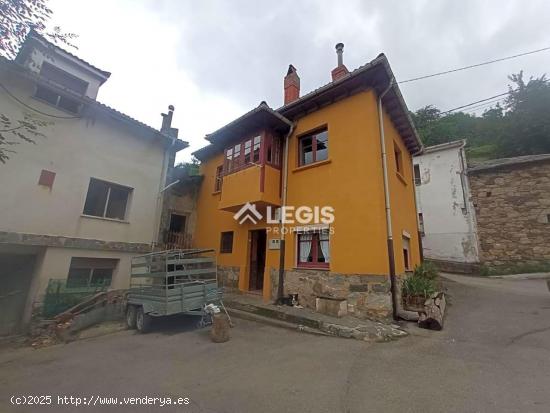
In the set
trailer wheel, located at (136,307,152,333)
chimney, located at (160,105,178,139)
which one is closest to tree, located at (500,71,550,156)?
chimney, located at (160,105,178,139)

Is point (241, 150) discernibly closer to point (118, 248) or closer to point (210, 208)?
point (210, 208)

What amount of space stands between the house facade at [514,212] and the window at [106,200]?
18.9m

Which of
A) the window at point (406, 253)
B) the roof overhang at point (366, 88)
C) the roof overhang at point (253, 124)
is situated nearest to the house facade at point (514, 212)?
the roof overhang at point (366, 88)

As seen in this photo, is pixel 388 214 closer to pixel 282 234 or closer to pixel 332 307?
pixel 332 307

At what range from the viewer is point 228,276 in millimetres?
11094

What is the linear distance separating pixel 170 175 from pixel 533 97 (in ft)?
89.6

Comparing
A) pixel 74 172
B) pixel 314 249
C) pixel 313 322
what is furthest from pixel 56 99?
pixel 313 322

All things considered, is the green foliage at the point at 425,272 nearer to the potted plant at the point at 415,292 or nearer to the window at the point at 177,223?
the potted plant at the point at 415,292

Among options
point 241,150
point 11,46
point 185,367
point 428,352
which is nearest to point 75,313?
point 185,367

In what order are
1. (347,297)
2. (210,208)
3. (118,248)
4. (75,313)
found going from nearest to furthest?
(347,297) < (75,313) < (118,248) < (210,208)

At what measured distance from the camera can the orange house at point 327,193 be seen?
7363mm

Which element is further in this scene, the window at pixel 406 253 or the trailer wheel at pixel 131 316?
the window at pixel 406 253

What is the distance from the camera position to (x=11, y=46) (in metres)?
4.58

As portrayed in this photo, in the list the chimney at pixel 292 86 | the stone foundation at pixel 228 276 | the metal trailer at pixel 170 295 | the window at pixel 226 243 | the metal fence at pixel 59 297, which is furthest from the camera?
the window at pixel 226 243
